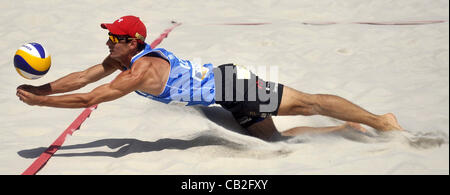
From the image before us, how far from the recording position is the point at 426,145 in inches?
121

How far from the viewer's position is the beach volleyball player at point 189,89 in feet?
9.89

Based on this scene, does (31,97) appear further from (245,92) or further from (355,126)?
(355,126)

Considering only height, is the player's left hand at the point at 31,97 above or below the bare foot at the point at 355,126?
above

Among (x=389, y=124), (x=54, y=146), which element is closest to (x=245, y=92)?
(x=389, y=124)

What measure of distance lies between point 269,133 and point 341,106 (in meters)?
0.60

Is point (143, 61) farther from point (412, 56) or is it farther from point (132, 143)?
point (412, 56)

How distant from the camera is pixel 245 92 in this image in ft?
11.3

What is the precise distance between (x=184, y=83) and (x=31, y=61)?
3.30 ft

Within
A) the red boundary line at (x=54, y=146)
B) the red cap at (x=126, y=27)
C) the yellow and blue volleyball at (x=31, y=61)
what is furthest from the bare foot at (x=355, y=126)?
the yellow and blue volleyball at (x=31, y=61)

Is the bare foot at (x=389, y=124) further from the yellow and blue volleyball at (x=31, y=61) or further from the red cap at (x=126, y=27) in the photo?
the yellow and blue volleyball at (x=31, y=61)

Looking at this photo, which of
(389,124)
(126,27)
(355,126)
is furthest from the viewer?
(355,126)

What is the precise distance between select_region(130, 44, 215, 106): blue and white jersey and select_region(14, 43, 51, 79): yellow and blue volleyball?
619 mm

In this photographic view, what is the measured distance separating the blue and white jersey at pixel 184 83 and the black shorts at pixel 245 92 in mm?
78

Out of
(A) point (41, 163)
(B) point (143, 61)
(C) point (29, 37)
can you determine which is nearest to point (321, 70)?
(B) point (143, 61)
